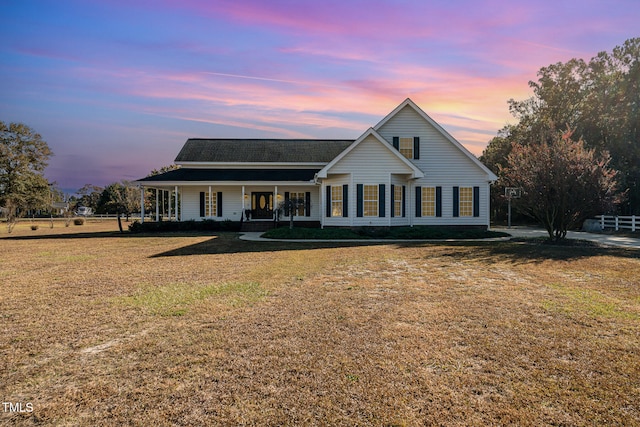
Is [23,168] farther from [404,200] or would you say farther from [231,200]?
[404,200]

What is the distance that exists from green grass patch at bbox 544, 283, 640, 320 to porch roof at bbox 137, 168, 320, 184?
65.8ft

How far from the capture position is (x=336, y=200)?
22.0 metres

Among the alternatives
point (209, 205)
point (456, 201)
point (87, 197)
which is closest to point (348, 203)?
point (456, 201)

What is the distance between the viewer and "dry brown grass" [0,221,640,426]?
11.0 feet

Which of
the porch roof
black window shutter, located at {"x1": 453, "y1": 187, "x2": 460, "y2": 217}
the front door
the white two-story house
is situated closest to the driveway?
the white two-story house

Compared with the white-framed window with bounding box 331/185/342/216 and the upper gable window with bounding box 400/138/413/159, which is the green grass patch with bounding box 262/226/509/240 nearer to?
the white-framed window with bounding box 331/185/342/216

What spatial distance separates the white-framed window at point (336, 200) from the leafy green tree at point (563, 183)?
9.35m

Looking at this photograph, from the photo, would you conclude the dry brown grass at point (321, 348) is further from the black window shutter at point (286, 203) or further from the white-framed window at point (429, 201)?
the white-framed window at point (429, 201)

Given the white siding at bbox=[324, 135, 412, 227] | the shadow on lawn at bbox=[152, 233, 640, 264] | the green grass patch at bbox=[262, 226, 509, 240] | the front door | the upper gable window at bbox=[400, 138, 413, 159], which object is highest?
the upper gable window at bbox=[400, 138, 413, 159]

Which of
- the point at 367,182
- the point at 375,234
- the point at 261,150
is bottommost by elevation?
the point at 375,234

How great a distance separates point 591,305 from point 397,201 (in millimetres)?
15793

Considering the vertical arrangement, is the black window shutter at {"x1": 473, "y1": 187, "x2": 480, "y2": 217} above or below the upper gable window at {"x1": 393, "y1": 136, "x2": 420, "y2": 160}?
below

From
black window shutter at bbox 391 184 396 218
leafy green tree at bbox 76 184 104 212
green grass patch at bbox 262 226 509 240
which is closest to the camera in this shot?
green grass patch at bbox 262 226 509 240

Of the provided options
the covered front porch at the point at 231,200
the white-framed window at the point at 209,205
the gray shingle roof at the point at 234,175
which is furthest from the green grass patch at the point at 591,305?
the white-framed window at the point at 209,205
